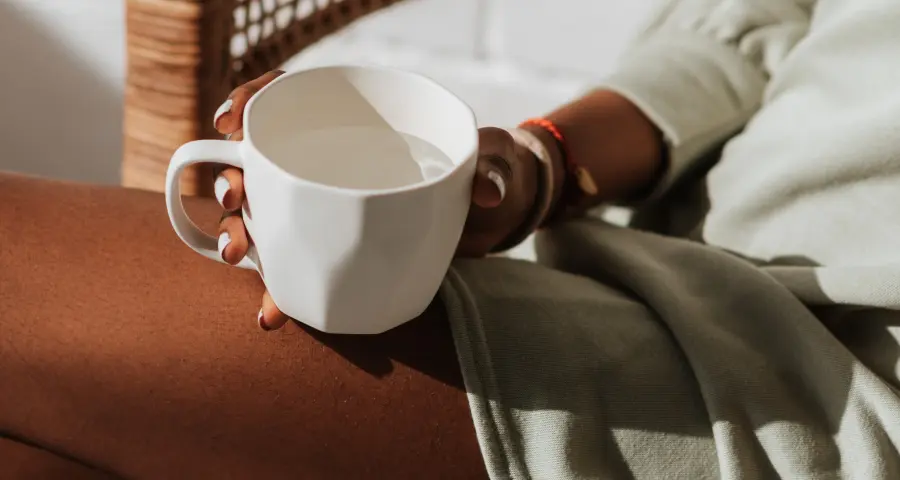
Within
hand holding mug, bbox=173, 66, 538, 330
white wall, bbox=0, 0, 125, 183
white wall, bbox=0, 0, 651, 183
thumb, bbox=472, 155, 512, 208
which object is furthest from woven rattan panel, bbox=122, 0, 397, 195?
white wall, bbox=0, 0, 125, 183

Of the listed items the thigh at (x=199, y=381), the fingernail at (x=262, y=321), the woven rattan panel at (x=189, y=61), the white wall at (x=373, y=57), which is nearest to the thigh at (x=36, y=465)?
the thigh at (x=199, y=381)

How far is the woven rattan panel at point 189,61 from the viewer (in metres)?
0.54

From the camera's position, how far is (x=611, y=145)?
60 centimetres

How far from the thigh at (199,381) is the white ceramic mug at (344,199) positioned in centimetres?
4

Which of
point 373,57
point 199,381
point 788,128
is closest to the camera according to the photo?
point 199,381

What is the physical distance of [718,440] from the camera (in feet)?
1.37

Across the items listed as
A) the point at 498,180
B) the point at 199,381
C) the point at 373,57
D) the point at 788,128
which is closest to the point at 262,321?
the point at 199,381

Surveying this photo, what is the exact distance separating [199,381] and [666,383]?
0.80ft

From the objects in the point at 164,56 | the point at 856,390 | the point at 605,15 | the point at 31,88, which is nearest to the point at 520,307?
the point at 856,390

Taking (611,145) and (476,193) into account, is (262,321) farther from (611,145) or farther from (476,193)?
(611,145)

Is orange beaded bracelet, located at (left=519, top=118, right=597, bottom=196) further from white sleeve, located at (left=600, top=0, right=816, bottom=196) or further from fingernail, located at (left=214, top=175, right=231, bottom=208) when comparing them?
fingernail, located at (left=214, top=175, right=231, bottom=208)

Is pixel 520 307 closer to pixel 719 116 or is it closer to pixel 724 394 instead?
pixel 724 394

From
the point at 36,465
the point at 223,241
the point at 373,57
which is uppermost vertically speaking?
Result: the point at 223,241

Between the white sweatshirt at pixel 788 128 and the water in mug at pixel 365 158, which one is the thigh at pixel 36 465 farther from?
the white sweatshirt at pixel 788 128
